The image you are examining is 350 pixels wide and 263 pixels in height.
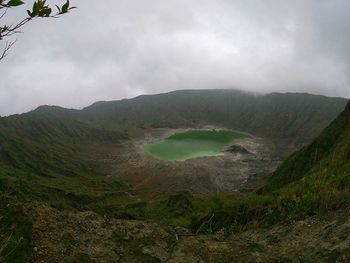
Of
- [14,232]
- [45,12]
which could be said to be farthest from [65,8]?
[14,232]

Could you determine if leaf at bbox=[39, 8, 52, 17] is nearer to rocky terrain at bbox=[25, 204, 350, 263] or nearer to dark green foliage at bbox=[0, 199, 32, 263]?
dark green foliage at bbox=[0, 199, 32, 263]

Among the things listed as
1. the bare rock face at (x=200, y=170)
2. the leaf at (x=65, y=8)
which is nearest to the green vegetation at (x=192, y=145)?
the bare rock face at (x=200, y=170)

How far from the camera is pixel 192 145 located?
106 m

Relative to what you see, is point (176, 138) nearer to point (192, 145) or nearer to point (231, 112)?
point (192, 145)

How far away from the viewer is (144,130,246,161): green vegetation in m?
93.6

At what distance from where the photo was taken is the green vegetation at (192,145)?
9356 cm

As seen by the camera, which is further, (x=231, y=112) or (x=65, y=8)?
(x=231, y=112)

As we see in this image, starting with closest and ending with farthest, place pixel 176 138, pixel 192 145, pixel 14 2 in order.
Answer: pixel 14 2 → pixel 192 145 → pixel 176 138

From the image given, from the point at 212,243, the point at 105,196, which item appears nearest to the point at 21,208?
the point at 212,243

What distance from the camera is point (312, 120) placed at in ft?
420

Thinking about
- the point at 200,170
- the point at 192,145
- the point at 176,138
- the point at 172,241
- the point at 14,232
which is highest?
the point at 14,232

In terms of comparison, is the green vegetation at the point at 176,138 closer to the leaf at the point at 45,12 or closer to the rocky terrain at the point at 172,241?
the rocky terrain at the point at 172,241

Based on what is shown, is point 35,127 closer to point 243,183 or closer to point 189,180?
point 189,180

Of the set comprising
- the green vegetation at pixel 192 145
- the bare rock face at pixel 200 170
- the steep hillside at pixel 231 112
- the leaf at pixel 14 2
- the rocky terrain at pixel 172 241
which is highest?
the steep hillside at pixel 231 112
